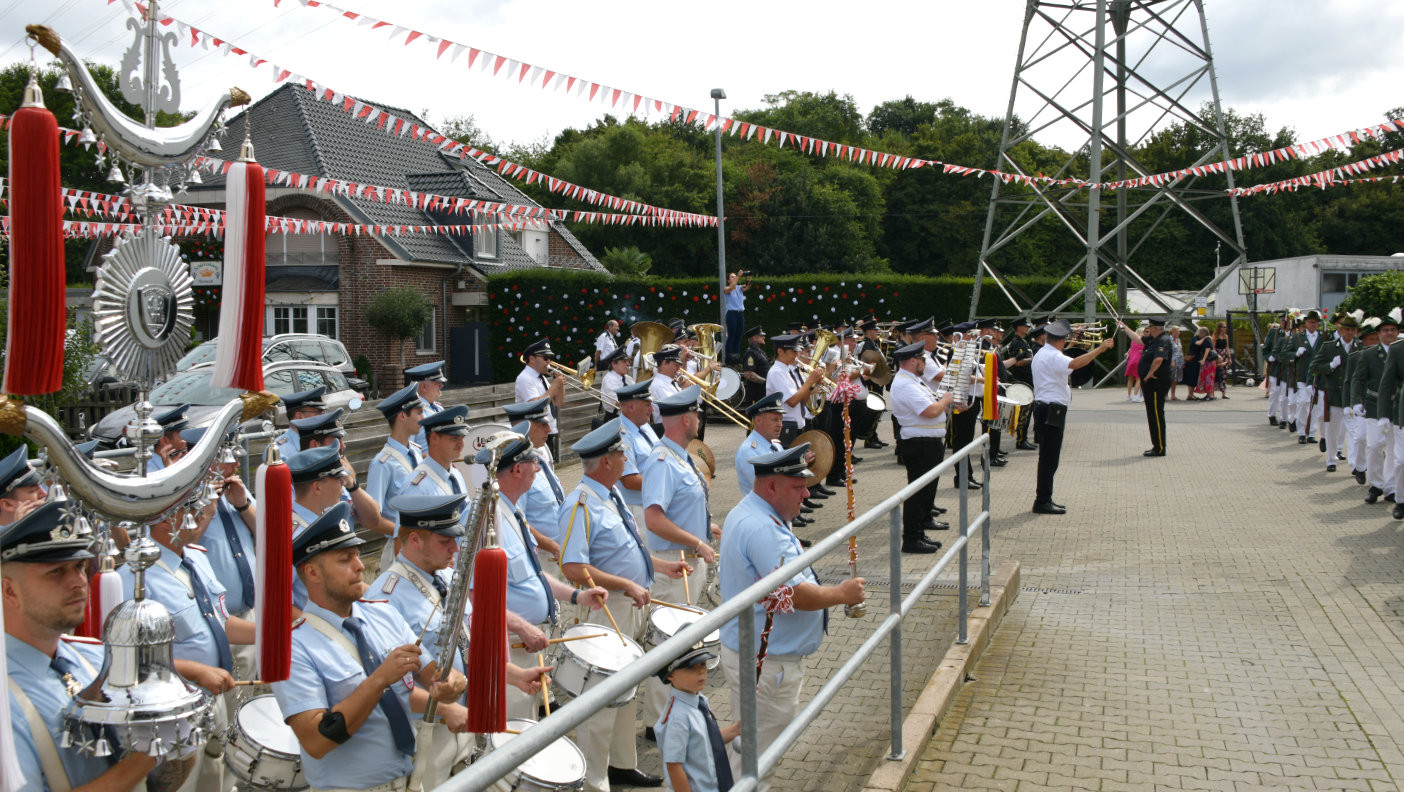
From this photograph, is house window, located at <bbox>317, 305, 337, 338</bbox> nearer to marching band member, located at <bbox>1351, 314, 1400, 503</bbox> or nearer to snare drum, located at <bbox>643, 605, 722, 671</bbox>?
marching band member, located at <bbox>1351, 314, 1400, 503</bbox>

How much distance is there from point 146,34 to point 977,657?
594cm

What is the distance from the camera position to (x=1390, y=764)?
17.4 feet

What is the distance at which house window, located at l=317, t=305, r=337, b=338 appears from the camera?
33.6 meters

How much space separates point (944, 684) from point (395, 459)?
394cm

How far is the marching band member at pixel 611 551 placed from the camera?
5.71 meters

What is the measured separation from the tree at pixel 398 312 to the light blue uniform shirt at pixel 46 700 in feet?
96.2

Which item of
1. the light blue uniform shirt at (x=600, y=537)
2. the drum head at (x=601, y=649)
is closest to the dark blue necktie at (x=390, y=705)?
the drum head at (x=601, y=649)

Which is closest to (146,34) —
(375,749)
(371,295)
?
(375,749)

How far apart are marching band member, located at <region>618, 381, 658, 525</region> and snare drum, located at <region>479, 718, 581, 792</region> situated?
3958 mm

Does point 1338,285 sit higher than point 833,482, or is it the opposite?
point 1338,285

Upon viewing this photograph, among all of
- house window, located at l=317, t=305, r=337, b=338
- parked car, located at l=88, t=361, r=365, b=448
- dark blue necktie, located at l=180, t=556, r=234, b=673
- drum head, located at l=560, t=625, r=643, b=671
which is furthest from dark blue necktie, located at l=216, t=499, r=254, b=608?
house window, located at l=317, t=305, r=337, b=338

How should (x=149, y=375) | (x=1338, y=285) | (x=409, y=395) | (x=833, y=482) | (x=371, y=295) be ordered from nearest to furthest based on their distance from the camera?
(x=149, y=375), (x=409, y=395), (x=833, y=482), (x=371, y=295), (x=1338, y=285)

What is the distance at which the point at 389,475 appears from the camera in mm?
7211

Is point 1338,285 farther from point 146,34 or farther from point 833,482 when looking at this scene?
point 146,34
